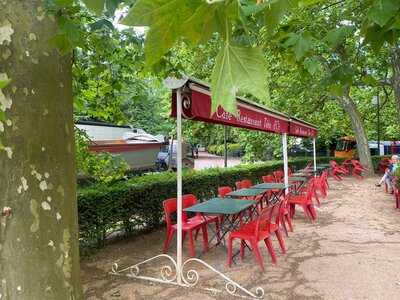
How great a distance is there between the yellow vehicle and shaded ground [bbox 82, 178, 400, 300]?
2074cm

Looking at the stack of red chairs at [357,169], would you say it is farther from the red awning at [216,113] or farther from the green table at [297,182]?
the red awning at [216,113]

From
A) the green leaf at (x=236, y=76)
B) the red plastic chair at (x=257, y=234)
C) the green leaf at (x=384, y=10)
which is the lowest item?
the red plastic chair at (x=257, y=234)

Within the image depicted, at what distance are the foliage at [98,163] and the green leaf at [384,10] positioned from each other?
5.24 metres

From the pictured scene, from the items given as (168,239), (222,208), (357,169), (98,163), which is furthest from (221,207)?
(357,169)

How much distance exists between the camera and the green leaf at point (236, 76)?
0.73 meters

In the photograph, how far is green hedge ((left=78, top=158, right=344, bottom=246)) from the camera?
20.6ft

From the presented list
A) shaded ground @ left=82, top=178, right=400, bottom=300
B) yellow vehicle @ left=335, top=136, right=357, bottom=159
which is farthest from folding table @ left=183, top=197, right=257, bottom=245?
yellow vehicle @ left=335, top=136, right=357, bottom=159

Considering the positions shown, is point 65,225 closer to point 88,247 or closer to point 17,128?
point 17,128

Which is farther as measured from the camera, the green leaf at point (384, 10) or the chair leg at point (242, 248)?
the chair leg at point (242, 248)

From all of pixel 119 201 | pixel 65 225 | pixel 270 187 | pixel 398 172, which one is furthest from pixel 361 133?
pixel 65 225

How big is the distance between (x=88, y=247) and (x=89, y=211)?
546 millimetres

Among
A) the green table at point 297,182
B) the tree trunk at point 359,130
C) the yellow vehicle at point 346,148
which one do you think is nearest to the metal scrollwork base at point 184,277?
the green table at point 297,182

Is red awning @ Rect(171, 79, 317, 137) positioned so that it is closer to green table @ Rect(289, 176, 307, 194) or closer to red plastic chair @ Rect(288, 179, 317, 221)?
red plastic chair @ Rect(288, 179, 317, 221)

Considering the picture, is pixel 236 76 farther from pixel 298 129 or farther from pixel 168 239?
pixel 298 129
